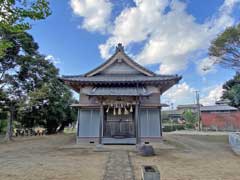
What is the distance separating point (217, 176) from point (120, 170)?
9.16 ft

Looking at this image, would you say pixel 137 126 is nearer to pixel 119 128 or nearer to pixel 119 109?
pixel 119 109

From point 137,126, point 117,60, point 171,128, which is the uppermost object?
point 117,60

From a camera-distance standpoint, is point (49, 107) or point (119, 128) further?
point (49, 107)

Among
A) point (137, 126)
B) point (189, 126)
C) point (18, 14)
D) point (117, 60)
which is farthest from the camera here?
point (189, 126)

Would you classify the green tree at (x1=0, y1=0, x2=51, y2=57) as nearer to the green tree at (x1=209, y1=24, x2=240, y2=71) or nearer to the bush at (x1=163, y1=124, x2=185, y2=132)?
the green tree at (x1=209, y1=24, x2=240, y2=71)

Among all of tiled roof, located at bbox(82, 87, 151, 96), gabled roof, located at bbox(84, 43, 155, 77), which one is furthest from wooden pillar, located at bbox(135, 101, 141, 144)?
gabled roof, located at bbox(84, 43, 155, 77)

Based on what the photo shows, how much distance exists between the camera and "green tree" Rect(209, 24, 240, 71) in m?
12.1

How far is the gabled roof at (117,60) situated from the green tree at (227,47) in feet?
14.3

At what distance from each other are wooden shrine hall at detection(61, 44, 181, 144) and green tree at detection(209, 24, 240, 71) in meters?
3.13

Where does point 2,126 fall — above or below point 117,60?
below

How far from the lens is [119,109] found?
40.2 feet

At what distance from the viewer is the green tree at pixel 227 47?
1215 cm

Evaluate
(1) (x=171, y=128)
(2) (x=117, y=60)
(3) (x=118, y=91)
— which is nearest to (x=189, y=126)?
(1) (x=171, y=128)

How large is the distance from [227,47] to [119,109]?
314 inches
